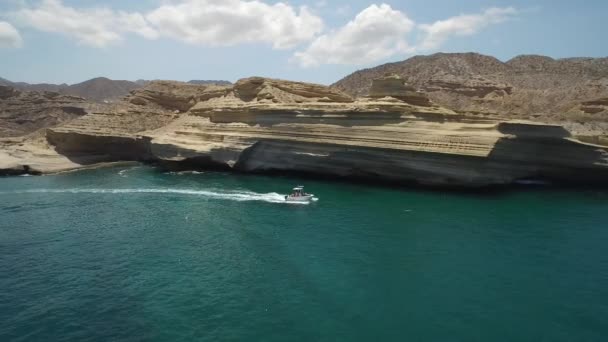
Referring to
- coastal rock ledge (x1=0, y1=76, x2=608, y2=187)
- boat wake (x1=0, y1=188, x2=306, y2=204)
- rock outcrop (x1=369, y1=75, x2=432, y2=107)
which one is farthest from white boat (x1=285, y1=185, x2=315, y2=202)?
rock outcrop (x1=369, y1=75, x2=432, y2=107)

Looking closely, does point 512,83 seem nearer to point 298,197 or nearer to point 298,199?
point 298,197

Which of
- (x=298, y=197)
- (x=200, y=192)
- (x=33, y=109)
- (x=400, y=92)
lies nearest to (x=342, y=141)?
(x=400, y=92)

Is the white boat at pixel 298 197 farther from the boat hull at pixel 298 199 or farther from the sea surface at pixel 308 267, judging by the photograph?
the sea surface at pixel 308 267

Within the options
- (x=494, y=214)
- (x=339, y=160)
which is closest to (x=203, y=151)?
(x=339, y=160)

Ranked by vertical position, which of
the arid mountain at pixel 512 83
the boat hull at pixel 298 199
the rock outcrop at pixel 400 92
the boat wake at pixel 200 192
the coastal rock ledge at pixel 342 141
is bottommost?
the boat wake at pixel 200 192

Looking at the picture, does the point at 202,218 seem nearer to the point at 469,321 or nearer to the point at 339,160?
the point at 339,160

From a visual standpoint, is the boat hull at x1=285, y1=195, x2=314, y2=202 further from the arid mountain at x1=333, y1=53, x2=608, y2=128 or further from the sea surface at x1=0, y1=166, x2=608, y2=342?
the arid mountain at x1=333, y1=53, x2=608, y2=128

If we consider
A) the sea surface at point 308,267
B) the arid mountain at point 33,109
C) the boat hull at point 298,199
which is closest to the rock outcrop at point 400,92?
the sea surface at point 308,267
